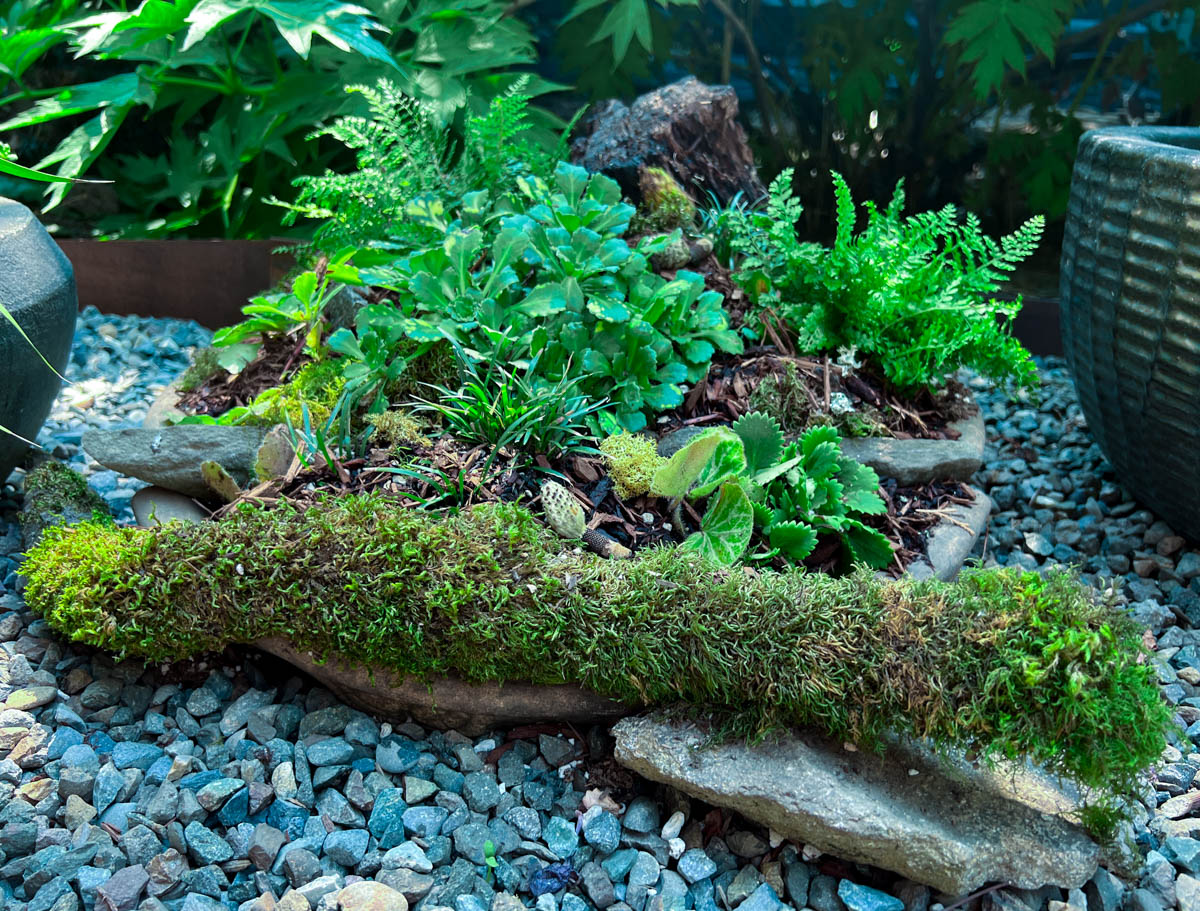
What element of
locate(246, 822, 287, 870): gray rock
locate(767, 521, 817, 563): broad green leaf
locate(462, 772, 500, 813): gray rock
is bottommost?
locate(462, 772, 500, 813): gray rock

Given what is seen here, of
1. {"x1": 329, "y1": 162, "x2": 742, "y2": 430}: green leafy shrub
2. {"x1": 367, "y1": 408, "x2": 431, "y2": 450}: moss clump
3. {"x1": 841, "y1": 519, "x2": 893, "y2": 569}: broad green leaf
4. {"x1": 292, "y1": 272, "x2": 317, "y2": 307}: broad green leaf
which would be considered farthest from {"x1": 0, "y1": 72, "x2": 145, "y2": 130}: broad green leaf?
{"x1": 841, "y1": 519, "x2": 893, "y2": 569}: broad green leaf

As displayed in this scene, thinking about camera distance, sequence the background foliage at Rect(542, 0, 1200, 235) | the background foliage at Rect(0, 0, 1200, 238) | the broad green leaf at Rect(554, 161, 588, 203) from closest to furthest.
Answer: the broad green leaf at Rect(554, 161, 588, 203) → the background foliage at Rect(0, 0, 1200, 238) → the background foliage at Rect(542, 0, 1200, 235)

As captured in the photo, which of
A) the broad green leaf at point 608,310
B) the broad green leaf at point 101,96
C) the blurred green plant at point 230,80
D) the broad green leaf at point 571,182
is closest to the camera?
the broad green leaf at point 608,310

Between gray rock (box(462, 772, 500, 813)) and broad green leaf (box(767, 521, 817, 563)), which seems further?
broad green leaf (box(767, 521, 817, 563))

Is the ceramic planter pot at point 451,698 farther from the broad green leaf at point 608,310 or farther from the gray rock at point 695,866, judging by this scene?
the broad green leaf at point 608,310

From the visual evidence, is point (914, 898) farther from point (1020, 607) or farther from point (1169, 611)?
point (1169, 611)

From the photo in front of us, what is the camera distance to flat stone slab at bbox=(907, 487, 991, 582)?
231cm

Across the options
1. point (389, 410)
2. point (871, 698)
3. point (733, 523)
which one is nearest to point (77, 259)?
point (389, 410)

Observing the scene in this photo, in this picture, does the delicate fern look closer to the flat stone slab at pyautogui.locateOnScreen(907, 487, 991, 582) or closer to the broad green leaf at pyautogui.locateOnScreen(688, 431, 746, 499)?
the broad green leaf at pyautogui.locateOnScreen(688, 431, 746, 499)

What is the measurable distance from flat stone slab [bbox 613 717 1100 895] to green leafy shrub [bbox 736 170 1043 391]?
1.36 meters

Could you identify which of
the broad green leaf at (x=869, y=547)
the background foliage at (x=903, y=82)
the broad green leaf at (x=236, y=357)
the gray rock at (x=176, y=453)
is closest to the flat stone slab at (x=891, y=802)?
the broad green leaf at (x=869, y=547)

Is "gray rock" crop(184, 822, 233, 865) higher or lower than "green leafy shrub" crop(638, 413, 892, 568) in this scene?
lower

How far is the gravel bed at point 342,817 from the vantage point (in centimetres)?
165

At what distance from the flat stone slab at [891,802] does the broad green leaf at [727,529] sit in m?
0.43
